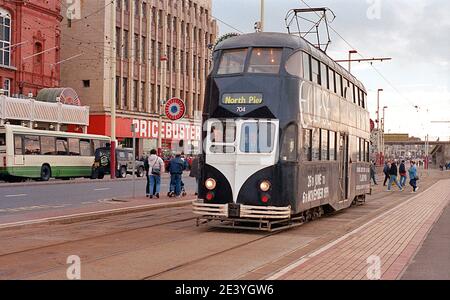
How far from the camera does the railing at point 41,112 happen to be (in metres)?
39.1

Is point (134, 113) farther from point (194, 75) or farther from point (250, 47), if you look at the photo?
point (250, 47)

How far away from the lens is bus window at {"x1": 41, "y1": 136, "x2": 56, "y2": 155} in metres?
33.3

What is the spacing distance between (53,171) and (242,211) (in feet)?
77.7

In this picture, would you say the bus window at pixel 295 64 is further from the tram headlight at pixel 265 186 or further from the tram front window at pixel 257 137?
the tram headlight at pixel 265 186

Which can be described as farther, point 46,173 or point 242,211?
point 46,173

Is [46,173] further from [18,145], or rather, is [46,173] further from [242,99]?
[242,99]

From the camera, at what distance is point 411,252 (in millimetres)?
10297

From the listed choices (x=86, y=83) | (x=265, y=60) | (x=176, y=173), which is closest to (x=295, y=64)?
(x=265, y=60)

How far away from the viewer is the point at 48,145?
111ft

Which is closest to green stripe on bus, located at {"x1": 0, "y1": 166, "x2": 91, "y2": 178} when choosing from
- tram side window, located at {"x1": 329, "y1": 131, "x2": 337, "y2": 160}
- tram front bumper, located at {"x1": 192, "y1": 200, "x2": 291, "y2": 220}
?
tram side window, located at {"x1": 329, "y1": 131, "x2": 337, "y2": 160}

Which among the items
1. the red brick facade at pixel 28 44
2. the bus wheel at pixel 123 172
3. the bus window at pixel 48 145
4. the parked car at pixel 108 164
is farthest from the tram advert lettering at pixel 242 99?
the red brick facade at pixel 28 44

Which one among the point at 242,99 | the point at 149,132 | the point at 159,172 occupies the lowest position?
the point at 159,172

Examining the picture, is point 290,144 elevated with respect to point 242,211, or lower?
elevated

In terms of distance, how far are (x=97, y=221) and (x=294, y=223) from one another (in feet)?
15.6
